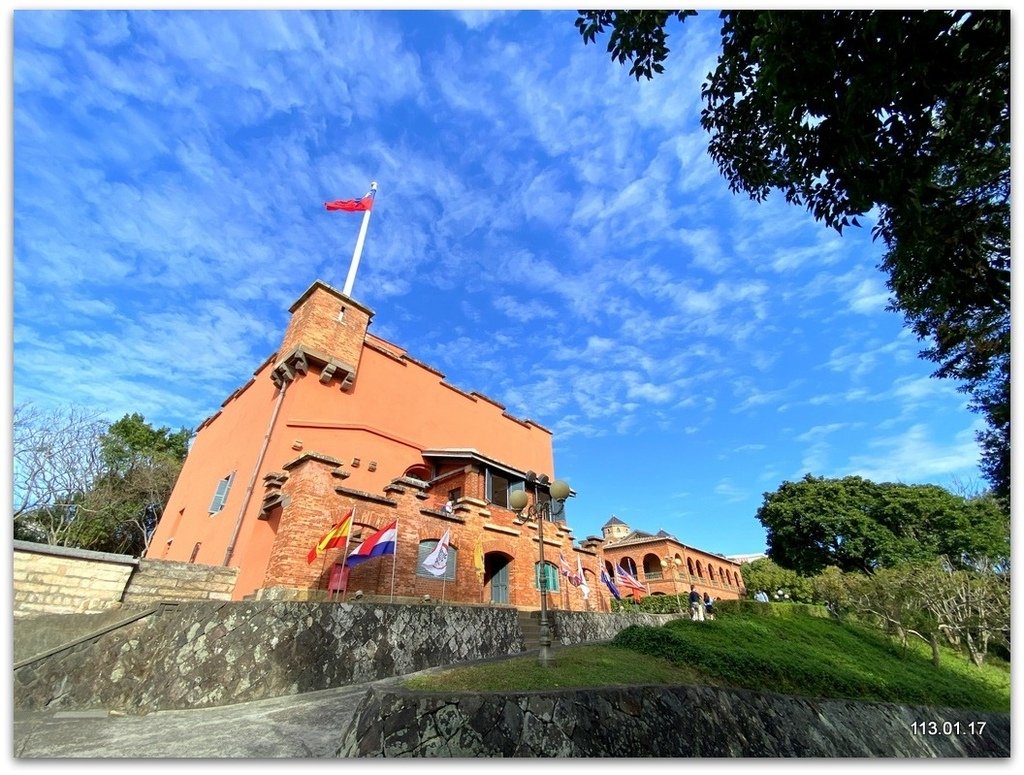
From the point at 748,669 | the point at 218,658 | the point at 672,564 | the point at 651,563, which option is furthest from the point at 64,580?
the point at 651,563

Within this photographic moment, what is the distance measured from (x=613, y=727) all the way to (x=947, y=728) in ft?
26.6

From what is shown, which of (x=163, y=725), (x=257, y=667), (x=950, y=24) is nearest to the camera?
(x=950, y=24)

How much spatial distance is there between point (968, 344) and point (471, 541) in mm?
12110

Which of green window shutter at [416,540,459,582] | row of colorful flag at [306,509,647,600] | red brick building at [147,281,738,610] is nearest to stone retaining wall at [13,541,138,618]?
red brick building at [147,281,738,610]

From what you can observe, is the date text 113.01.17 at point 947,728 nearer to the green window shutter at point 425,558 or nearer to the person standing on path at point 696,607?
the person standing on path at point 696,607

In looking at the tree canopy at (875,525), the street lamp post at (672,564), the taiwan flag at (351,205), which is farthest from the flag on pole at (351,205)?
the tree canopy at (875,525)

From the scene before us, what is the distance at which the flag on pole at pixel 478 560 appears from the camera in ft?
39.4

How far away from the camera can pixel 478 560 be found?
39.8 feet

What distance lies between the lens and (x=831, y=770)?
4.32 m

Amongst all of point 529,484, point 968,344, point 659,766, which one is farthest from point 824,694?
point 529,484

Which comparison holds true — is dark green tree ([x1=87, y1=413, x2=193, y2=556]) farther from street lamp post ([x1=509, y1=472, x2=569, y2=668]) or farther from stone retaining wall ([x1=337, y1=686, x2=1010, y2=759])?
stone retaining wall ([x1=337, y1=686, x2=1010, y2=759])

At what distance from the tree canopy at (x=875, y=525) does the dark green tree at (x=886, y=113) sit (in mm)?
31247

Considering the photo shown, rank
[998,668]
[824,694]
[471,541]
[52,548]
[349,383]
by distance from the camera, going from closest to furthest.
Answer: [52,548]
[824,694]
[471,541]
[349,383]
[998,668]

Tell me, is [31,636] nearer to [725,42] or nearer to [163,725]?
[163,725]
